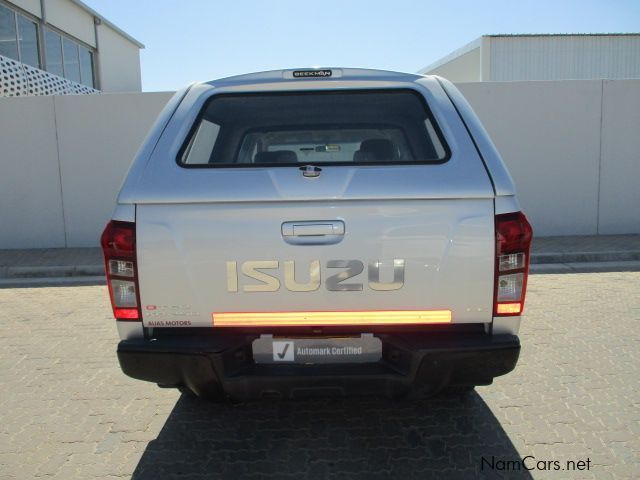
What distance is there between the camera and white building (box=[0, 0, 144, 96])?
16742 millimetres

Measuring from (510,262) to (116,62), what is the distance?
27559mm

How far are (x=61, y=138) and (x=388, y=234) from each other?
336 inches

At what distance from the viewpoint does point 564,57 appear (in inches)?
763

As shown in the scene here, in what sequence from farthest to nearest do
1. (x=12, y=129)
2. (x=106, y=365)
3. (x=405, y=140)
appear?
(x=12, y=129)
(x=106, y=365)
(x=405, y=140)

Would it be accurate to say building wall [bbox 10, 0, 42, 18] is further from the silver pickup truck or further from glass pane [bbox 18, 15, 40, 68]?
the silver pickup truck

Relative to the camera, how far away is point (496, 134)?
934 cm

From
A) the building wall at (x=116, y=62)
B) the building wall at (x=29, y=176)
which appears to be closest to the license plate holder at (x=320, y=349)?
the building wall at (x=29, y=176)

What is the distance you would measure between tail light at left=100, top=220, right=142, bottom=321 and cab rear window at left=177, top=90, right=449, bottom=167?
476 millimetres

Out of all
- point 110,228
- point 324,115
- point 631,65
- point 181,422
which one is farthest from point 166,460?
point 631,65

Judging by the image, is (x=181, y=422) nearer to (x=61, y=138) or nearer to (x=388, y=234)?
(x=388, y=234)

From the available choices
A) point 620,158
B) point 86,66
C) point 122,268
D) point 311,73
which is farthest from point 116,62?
point 122,268

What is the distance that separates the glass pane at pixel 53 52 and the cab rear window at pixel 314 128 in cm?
1884

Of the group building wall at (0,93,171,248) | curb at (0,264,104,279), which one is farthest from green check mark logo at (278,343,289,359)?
building wall at (0,93,171,248)

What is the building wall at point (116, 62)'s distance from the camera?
24492mm
